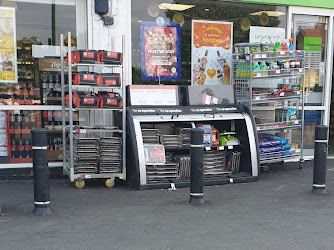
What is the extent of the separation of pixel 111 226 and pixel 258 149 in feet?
10.8

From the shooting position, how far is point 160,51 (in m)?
7.79

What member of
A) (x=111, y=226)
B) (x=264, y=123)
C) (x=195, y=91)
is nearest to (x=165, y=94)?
(x=195, y=91)

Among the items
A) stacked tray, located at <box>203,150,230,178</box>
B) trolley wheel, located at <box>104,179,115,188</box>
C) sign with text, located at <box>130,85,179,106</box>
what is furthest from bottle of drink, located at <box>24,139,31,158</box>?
stacked tray, located at <box>203,150,230,178</box>

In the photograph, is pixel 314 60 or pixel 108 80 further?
pixel 314 60

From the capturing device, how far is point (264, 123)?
759 centimetres

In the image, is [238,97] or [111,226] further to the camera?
[238,97]

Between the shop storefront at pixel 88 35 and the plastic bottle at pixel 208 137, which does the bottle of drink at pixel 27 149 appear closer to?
the shop storefront at pixel 88 35

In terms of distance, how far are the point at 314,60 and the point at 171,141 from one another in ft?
14.6

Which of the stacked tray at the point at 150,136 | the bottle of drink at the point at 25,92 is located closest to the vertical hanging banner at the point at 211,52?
the stacked tray at the point at 150,136

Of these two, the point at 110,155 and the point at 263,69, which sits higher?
the point at 263,69

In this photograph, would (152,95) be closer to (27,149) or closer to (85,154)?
(85,154)

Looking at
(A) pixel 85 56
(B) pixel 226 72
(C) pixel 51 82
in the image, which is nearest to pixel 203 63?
(B) pixel 226 72

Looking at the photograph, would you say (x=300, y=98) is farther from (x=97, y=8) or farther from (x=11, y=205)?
(x=11, y=205)

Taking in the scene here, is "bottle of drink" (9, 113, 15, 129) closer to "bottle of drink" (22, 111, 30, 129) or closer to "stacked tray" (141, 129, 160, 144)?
"bottle of drink" (22, 111, 30, 129)
